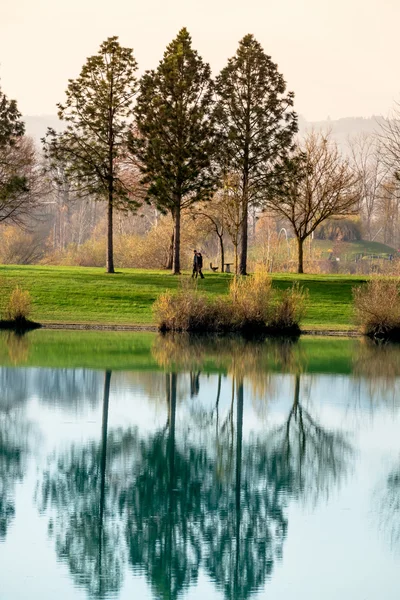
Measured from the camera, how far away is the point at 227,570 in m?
8.75

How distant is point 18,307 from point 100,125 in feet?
58.7

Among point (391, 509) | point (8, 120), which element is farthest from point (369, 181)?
point (391, 509)

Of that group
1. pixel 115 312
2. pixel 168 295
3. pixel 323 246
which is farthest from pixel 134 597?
pixel 323 246

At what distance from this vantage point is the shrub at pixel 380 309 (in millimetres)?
31484

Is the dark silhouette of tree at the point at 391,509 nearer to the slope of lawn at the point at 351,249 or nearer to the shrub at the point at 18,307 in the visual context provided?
the shrub at the point at 18,307

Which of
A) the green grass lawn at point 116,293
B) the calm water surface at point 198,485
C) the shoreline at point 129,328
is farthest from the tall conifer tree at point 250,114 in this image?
the calm water surface at point 198,485

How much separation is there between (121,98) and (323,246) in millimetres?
45121

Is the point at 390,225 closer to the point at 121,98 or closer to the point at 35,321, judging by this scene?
the point at 121,98

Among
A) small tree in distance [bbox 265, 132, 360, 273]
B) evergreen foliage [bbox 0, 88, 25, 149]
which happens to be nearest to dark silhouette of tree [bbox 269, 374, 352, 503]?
evergreen foliage [bbox 0, 88, 25, 149]

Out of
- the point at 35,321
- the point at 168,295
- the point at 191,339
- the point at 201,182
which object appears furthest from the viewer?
the point at 201,182

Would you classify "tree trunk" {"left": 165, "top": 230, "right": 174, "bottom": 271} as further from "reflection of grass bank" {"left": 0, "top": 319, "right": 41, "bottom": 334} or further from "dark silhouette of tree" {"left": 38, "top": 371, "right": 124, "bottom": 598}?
"dark silhouette of tree" {"left": 38, "top": 371, "right": 124, "bottom": 598}

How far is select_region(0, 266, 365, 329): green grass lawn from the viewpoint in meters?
38.2

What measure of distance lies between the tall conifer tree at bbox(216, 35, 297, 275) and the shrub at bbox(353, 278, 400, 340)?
58.8 ft

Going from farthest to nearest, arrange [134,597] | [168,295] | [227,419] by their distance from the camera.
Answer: [168,295]
[227,419]
[134,597]
